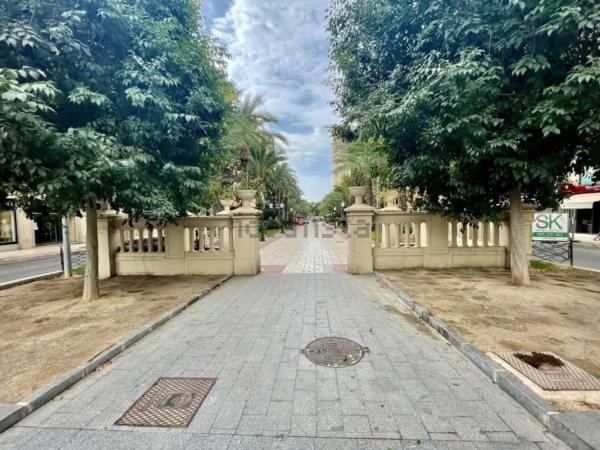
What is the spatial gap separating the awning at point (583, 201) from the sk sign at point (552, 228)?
A: 41.7 feet

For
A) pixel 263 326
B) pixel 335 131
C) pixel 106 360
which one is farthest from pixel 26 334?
pixel 335 131

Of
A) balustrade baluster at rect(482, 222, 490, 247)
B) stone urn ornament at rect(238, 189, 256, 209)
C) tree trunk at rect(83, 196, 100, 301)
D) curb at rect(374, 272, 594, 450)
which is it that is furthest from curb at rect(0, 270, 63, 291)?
balustrade baluster at rect(482, 222, 490, 247)

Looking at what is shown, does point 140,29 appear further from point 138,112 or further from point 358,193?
point 358,193

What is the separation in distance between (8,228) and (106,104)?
76.0 feet

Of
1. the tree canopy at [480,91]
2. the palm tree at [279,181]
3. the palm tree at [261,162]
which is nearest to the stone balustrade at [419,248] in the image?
the tree canopy at [480,91]

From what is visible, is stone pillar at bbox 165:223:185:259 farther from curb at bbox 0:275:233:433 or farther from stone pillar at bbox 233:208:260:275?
curb at bbox 0:275:233:433

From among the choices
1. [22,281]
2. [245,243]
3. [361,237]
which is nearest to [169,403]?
[245,243]

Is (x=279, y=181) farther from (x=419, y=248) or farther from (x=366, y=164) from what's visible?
(x=419, y=248)

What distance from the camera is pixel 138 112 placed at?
6340mm

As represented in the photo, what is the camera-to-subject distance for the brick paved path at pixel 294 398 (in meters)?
2.41

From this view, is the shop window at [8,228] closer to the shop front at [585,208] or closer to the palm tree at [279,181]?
the palm tree at [279,181]

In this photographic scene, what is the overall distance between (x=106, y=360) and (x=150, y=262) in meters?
5.76

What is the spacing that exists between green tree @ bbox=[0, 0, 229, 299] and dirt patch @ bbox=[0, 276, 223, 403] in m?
0.87

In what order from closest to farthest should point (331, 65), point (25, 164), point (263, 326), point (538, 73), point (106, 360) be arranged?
point (106, 360), point (25, 164), point (263, 326), point (538, 73), point (331, 65)
